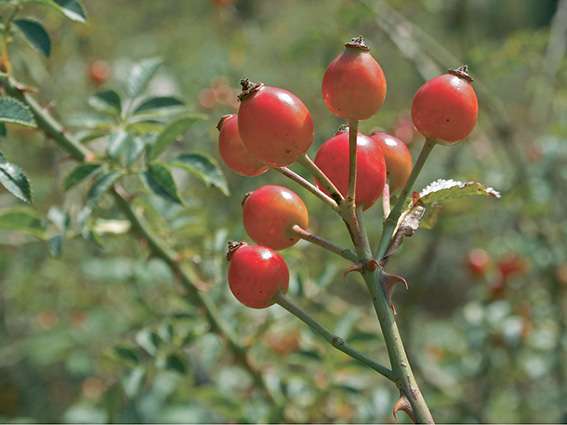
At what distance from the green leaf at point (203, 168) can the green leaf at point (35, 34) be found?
1.25 feet

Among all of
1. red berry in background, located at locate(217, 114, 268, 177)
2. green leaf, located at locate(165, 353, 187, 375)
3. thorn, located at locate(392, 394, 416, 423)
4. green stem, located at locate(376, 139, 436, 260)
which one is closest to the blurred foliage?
green leaf, located at locate(165, 353, 187, 375)

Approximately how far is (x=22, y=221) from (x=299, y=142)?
950mm

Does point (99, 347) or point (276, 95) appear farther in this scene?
point (99, 347)

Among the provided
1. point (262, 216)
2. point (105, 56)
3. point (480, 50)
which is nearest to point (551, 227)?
point (480, 50)

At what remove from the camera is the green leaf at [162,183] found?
1628 millimetres

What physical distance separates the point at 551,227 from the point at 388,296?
2313 mm

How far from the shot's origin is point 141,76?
1983 mm

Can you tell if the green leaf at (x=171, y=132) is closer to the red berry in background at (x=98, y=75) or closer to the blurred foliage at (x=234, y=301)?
the blurred foliage at (x=234, y=301)

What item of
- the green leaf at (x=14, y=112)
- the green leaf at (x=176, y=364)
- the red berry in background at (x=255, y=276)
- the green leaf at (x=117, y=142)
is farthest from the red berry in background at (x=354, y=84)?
the green leaf at (x=176, y=364)

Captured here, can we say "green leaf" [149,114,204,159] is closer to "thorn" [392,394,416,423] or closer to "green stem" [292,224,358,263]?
"green stem" [292,224,358,263]

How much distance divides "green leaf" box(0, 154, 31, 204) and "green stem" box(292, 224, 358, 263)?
0.49 meters

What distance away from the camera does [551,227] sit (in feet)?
10.4

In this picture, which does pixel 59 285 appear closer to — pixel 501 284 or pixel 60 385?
pixel 60 385

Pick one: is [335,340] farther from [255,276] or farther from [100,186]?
[100,186]
